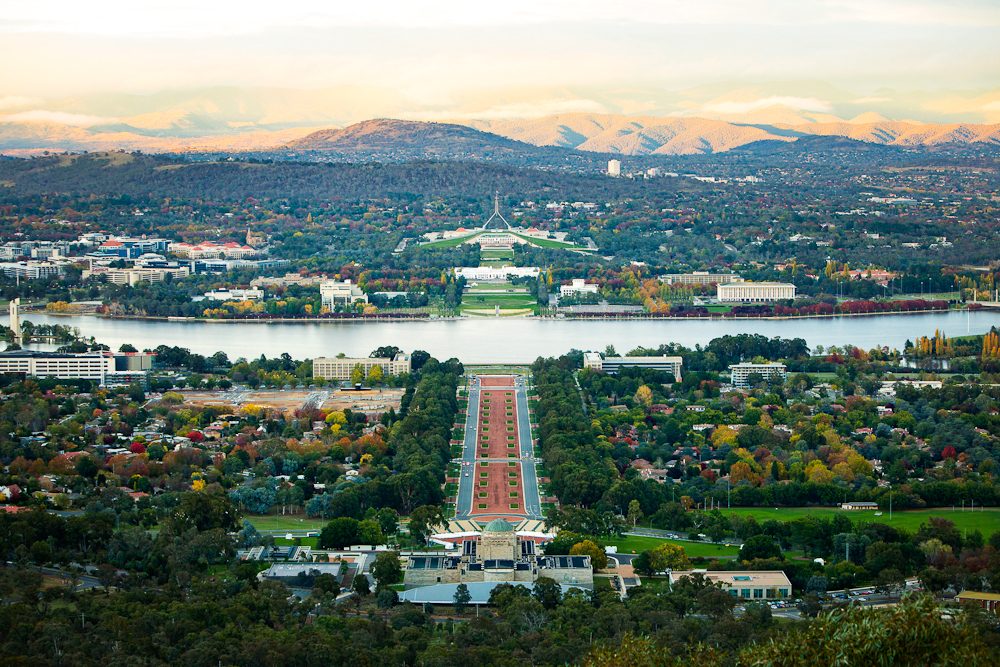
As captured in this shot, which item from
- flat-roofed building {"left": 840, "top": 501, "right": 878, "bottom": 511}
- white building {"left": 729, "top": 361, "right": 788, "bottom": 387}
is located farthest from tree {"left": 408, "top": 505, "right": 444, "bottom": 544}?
white building {"left": 729, "top": 361, "right": 788, "bottom": 387}

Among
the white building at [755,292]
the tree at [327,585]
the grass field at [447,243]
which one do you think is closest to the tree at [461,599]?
the tree at [327,585]

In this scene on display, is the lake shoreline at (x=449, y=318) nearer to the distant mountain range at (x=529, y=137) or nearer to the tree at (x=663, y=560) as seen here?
the tree at (x=663, y=560)

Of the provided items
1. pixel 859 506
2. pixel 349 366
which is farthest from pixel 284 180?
pixel 859 506

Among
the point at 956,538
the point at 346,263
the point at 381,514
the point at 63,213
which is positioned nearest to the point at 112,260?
the point at 346,263

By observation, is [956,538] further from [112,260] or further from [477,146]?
[477,146]

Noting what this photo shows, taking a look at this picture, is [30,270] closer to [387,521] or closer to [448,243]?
[448,243]
